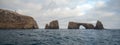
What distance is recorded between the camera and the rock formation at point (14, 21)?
99.2 meters

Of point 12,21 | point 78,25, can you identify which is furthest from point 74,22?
point 12,21

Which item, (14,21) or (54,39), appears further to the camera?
(14,21)

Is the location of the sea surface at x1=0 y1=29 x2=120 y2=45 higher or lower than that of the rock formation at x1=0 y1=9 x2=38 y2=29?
lower

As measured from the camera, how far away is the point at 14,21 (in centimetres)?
10431

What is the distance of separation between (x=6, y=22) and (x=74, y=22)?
53641mm

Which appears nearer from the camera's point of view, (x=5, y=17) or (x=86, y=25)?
(x=5, y=17)

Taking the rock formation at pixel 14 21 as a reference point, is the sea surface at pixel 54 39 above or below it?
below

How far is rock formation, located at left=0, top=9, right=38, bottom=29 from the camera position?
99.2m

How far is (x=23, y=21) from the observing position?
108500 millimetres

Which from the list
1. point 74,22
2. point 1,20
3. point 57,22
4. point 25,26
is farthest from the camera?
point 74,22

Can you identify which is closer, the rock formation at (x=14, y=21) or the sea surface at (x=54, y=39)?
the sea surface at (x=54, y=39)

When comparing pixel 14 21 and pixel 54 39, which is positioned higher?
pixel 14 21

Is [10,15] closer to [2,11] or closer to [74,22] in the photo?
[2,11]

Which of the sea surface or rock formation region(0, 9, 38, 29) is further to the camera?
rock formation region(0, 9, 38, 29)
